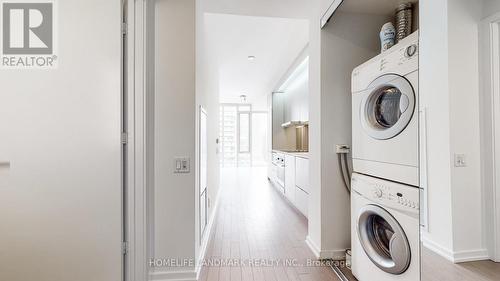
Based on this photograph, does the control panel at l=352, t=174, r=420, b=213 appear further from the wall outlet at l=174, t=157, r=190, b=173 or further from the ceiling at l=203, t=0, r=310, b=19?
the ceiling at l=203, t=0, r=310, b=19

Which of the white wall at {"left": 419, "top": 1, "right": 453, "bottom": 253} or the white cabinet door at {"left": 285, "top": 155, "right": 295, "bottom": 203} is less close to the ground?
the white wall at {"left": 419, "top": 1, "right": 453, "bottom": 253}

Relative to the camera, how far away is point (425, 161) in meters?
0.77

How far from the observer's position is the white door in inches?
57.7

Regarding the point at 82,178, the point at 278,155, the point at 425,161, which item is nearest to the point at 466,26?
the point at 425,161

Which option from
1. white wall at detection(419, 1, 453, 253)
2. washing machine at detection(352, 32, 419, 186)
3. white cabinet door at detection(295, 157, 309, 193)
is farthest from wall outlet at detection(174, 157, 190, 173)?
white cabinet door at detection(295, 157, 309, 193)

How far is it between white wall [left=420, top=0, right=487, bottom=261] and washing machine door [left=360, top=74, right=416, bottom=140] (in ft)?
1.50

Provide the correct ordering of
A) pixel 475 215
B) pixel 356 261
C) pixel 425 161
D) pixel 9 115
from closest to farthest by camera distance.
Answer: pixel 475 215 → pixel 425 161 → pixel 9 115 → pixel 356 261

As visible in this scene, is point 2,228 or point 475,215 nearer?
point 475,215

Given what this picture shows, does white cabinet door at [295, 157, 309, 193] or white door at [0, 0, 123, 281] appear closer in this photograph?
white door at [0, 0, 123, 281]

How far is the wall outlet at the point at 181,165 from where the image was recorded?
5.60ft

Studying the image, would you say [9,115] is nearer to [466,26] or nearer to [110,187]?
[110,187]

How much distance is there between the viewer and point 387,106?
141 centimetres

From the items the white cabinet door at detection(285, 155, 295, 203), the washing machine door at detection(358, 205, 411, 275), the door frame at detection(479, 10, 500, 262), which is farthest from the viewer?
the white cabinet door at detection(285, 155, 295, 203)

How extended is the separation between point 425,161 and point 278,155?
4167 millimetres
